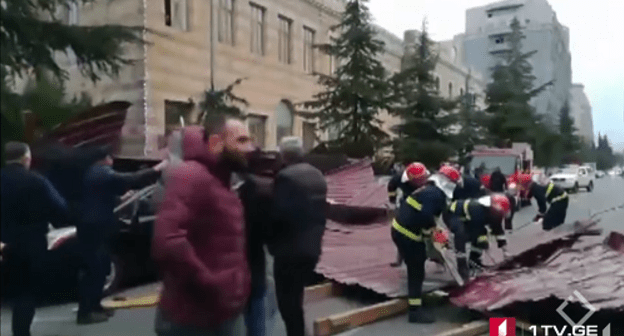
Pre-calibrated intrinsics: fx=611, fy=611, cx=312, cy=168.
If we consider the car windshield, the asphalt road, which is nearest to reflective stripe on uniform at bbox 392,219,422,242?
the asphalt road

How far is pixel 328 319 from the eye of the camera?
10.9 ft

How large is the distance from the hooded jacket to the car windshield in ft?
18.4

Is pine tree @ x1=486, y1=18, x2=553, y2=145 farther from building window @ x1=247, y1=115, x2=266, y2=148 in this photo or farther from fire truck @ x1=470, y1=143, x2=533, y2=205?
building window @ x1=247, y1=115, x2=266, y2=148

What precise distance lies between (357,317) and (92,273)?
2127mm

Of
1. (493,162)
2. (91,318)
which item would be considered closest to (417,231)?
(91,318)

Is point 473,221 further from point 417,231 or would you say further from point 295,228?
point 295,228

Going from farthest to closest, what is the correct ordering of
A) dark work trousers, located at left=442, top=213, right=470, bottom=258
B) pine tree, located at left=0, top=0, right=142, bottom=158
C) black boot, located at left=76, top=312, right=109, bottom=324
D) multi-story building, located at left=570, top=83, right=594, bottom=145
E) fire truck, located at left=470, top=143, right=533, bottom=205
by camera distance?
fire truck, located at left=470, top=143, right=533, bottom=205 → dark work trousers, located at left=442, top=213, right=470, bottom=258 → multi-story building, located at left=570, top=83, right=594, bottom=145 → black boot, located at left=76, top=312, right=109, bottom=324 → pine tree, located at left=0, top=0, right=142, bottom=158

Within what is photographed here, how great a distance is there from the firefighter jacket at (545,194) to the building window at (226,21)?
230 inches

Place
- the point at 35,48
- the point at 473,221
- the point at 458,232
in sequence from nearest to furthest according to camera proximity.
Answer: the point at 35,48
the point at 458,232
the point at 473,221

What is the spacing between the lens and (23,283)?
1529 mm

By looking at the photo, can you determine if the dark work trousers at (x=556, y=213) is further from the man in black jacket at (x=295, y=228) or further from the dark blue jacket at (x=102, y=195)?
the dark blue jacket at (x=102, y=195)

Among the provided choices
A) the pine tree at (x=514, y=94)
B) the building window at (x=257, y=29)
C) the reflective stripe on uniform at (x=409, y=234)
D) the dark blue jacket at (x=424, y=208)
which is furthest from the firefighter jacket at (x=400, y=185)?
the building window at (x=257, y=29)

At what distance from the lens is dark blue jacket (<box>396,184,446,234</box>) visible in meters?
3.99

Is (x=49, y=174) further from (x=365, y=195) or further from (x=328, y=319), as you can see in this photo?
(x=365, y=195)
